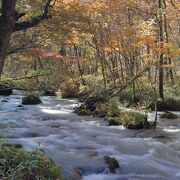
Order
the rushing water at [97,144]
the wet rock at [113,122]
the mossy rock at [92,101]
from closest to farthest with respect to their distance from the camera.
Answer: the rushing water at [97,144], the wet rock at [113,122], the mossy rock at [92,101]

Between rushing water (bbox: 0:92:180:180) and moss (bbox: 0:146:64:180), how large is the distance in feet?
1.30

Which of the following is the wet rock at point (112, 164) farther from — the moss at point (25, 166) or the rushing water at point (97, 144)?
the moss at point (25, 166)

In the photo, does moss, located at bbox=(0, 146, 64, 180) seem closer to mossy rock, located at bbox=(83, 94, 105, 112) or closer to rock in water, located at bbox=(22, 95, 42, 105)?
mossy rock, located at bbox=(83, 94, 105, 112)

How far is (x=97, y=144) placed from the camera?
10.8 m

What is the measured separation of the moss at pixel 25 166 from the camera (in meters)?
5.41

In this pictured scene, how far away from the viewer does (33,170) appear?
5605mm

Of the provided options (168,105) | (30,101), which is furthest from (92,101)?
(30,101)

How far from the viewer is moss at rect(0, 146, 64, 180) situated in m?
5.41

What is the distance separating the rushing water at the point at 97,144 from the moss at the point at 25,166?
40cm

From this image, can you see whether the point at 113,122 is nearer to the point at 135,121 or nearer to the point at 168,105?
the point at 135,121

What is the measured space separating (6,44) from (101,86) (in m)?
19.4

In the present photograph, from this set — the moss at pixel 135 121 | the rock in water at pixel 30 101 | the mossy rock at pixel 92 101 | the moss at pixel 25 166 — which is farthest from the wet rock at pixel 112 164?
the rock in water at pixel 30 101

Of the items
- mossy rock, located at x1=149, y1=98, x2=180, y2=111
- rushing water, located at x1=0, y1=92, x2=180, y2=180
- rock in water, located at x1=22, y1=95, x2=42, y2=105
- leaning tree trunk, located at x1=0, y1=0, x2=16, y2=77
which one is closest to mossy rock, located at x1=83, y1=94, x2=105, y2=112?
rushing water, located at x1=0, y1=92, x2=180, y2=180

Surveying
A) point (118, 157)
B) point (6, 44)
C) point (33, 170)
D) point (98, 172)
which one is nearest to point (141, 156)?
point (118, 157)
